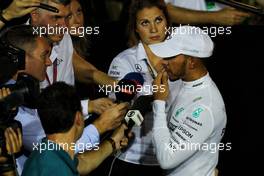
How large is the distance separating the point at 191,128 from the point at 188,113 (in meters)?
0.10

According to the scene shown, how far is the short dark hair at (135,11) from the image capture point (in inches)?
198

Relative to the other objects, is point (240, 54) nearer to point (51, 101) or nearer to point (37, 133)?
point (37, 133)

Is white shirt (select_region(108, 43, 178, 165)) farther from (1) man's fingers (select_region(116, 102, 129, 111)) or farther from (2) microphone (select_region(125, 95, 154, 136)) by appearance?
(1) man's fingers (select_region(116, 102, 129, 111))

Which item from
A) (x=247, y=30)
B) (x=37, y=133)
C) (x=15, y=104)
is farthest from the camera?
(x=247, y=30)

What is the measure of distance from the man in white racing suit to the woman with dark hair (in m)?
0.48

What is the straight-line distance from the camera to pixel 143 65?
4883mm

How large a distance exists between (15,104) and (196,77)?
3.68ft

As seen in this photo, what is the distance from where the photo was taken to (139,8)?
503cm

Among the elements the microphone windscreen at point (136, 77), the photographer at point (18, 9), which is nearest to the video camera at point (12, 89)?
the photographer at point (18, 9)

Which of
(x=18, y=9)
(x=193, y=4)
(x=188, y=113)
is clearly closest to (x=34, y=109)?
(x=18, y=9)

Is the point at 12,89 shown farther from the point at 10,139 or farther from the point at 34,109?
the point at 34,109

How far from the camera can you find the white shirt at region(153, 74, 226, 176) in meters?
4.13

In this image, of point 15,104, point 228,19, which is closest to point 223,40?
point 228,19

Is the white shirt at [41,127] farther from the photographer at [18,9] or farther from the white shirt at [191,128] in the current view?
the photographer at [18,9]
